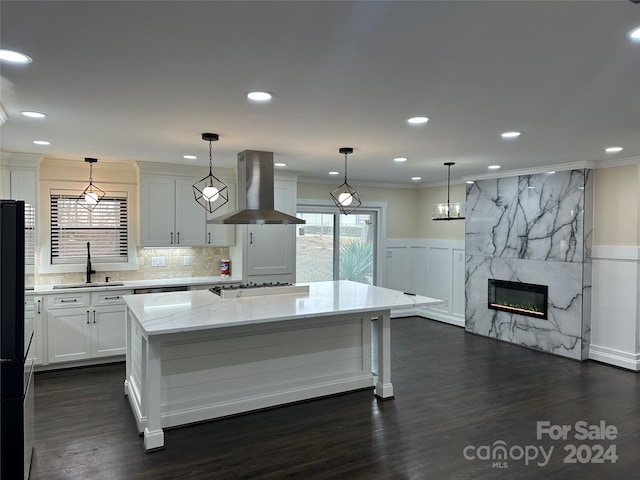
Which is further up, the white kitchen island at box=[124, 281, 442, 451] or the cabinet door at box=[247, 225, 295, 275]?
the cabinet door at box=[247, 225, 295, 275]

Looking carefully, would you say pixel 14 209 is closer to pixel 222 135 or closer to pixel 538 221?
pixel 222 135

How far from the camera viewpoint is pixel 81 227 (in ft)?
17.2

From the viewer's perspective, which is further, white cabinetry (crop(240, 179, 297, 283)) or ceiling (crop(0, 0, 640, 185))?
white cabinetry (crop(240, 179, 297, 283))

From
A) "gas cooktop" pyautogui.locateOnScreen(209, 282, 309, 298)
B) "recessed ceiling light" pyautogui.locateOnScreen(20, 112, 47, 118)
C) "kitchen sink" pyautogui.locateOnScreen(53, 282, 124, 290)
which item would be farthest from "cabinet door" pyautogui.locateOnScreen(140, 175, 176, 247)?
"recessed ceiling light" pyautogui.locateOnScreen(20, 112, 47, 118)

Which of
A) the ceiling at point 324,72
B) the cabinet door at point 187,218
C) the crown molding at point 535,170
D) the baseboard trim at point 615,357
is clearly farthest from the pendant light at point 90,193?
the baseboard trim at point 615,357

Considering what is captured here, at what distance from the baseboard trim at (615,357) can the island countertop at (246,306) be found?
282 centimetres

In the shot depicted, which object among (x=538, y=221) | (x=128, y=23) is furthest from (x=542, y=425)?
(x=128, y=23)

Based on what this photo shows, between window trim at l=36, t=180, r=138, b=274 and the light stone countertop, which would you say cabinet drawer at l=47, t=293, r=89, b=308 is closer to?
the light stone countertop

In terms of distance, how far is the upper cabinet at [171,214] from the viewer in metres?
5.34

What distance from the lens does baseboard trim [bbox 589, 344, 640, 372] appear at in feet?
16.1

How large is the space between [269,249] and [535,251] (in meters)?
3.60

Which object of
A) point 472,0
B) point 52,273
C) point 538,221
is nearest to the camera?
point 472,0

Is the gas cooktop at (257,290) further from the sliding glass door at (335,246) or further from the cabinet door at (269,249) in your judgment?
the sliding glass door at (335,246)

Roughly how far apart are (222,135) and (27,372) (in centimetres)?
223
